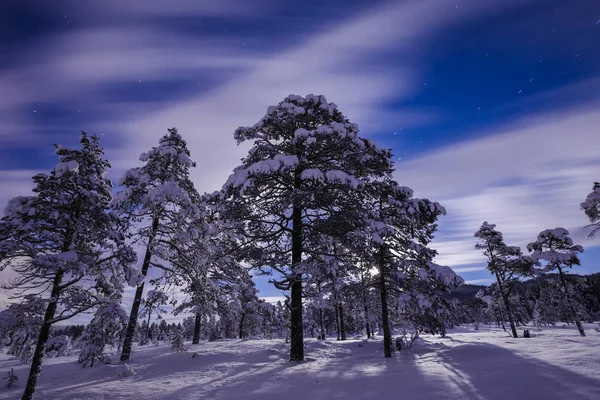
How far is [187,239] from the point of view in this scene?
14430 millimetres

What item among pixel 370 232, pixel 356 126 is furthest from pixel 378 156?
pixel 370 232

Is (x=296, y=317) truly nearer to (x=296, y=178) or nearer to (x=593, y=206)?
(x=296, y=178)

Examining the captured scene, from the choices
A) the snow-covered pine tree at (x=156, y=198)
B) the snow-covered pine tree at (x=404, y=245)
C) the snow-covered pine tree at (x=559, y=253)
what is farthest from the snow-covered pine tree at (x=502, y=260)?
the snow-covered pine tree at (x=156, y=198)

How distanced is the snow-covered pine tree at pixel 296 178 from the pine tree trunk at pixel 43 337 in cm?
597

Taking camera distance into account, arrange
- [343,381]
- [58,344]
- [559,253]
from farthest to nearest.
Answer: [559,253]
[58,344]
[343,381]

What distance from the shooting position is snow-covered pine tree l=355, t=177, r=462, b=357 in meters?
12.8

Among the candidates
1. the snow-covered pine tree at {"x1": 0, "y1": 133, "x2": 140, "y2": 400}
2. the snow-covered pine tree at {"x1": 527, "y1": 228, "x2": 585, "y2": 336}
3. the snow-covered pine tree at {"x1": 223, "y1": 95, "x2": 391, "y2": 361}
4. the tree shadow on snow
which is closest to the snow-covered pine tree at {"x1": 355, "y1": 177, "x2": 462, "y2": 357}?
the snow-covered pine tree at {"x1": 223, "y1": 95, "x2": 391, "y2": 361}

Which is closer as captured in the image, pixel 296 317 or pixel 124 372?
pixel 124 372

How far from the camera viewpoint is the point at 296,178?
41.7ft

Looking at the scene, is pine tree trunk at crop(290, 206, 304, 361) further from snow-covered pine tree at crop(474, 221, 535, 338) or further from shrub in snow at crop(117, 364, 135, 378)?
snow-covered pine tree at crop(474, 221, 535, 338)

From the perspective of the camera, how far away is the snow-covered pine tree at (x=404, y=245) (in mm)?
12824

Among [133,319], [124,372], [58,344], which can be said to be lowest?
[124,372]

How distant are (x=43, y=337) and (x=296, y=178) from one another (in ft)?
33.6

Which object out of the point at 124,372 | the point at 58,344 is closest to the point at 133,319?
the point at 124,372
